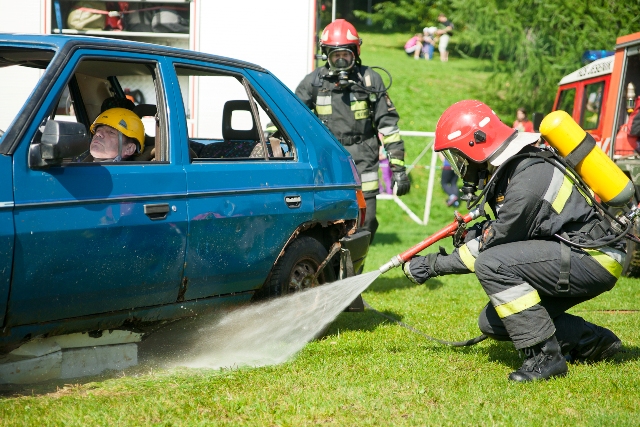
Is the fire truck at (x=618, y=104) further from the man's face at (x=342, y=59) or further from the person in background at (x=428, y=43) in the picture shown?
the person in background at (x=428, y=43)

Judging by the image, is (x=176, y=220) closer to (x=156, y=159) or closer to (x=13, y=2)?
(x=156, y=159)

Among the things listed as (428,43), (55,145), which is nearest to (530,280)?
(55,145)

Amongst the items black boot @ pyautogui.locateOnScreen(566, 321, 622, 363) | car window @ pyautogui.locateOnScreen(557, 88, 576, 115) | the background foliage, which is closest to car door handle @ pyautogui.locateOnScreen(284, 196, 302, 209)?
black boot @ pyautogui.locateOnScreen(566, 321, 622, 363)

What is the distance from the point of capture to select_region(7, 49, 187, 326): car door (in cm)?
346

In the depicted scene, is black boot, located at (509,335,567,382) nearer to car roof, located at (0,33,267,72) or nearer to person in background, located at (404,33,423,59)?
car roof, located at (0,33,267,72)

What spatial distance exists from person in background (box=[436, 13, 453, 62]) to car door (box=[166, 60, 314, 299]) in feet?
92.7

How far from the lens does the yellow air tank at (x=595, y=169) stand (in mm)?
4238

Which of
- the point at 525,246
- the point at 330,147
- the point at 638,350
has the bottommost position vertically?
the point at 638,350

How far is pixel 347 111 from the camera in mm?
7168

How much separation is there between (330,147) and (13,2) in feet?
16.0

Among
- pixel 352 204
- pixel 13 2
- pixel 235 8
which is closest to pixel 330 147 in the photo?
pixel 352 204

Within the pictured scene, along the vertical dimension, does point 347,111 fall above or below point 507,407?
above

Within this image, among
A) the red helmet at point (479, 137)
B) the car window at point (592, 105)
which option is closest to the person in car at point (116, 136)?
the red helmet at point (479, 137)

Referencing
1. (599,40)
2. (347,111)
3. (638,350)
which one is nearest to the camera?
(638,350)
